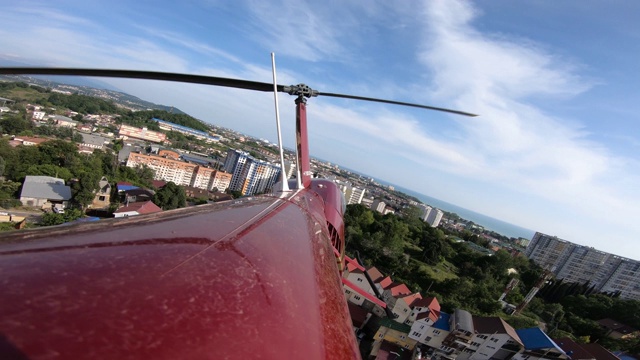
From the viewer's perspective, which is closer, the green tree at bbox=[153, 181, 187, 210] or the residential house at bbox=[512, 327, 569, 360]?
the residential house at bbox=[512, 327, 569, 360]

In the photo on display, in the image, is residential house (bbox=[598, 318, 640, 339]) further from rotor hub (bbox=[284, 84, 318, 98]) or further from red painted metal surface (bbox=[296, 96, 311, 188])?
rotor hub (bbox=[284, 84, 318, 98])

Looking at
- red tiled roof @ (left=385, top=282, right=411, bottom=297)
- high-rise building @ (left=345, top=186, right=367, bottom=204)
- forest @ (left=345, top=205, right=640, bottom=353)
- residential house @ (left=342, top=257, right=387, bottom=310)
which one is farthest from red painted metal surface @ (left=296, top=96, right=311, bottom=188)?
high-rise building @ (left=345, top=186, right=367, bottom=204)

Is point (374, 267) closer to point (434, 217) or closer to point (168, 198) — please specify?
point (168, 198)

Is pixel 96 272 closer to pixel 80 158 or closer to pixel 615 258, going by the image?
pixel 80 158

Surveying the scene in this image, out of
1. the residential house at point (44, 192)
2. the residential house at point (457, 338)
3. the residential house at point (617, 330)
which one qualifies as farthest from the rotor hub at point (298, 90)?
the residential house at point (617, 330)

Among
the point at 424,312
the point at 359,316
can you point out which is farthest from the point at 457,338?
the point at 359,316

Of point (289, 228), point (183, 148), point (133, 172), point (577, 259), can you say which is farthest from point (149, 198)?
point (577, 259)
